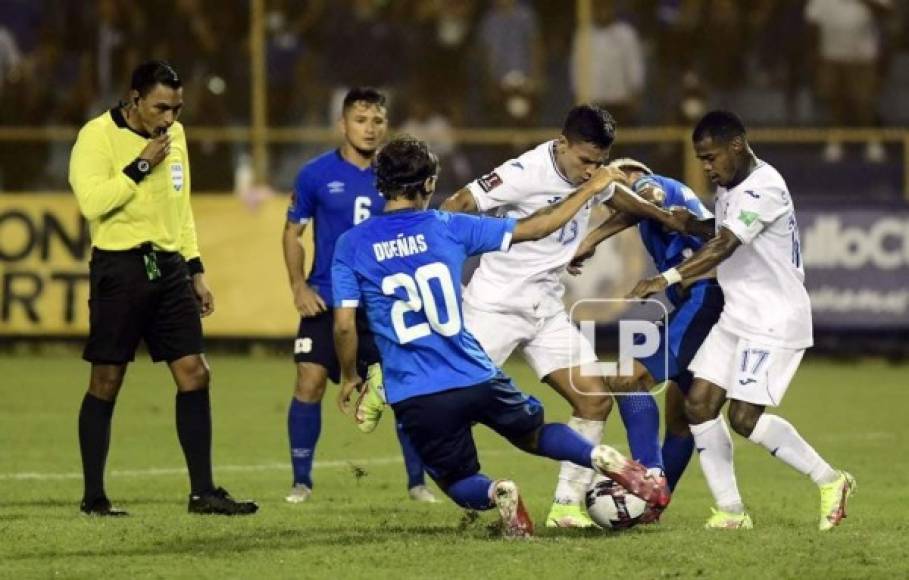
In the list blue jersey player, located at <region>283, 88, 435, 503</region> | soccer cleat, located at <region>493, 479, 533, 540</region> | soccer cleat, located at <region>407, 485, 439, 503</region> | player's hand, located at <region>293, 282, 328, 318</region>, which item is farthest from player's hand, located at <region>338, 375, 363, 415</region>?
player's hand, located at <region>293, 282, 328, 318</region>

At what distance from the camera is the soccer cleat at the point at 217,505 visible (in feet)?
33.4

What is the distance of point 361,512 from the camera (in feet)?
34.3

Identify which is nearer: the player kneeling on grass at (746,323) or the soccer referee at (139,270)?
the player kneeling on grass at (746,323)

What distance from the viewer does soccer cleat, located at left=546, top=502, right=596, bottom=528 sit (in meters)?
9.80

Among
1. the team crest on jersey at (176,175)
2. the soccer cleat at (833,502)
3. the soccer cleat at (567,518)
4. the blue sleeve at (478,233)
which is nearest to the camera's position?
the blue sleeve at (478,233)

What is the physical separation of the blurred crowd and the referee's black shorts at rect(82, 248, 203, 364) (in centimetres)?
1100

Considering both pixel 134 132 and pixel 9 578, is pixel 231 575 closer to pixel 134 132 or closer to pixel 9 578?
pixel 9 578

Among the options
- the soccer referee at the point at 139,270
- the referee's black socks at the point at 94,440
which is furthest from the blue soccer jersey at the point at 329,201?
the referee's black socks at the point at 94,440

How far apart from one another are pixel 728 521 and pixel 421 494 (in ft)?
6.93

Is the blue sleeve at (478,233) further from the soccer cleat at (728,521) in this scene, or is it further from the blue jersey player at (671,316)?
the soccer cleat at (728,521)

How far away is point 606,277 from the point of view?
19.8 meters

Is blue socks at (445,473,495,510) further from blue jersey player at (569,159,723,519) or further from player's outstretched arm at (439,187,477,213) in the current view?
player's outstretched arm at (439,187,477,213)

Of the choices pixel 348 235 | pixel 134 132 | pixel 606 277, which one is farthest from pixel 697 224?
pixel 606 277

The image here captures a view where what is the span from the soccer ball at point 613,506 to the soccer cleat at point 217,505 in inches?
71.7
